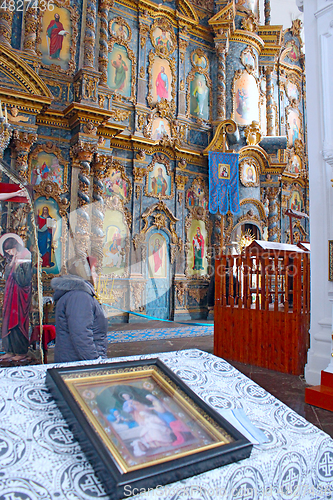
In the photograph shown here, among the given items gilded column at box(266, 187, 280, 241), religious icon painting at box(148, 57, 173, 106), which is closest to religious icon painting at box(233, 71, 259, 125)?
religious icon painting at box(148, 57, 173, 106)

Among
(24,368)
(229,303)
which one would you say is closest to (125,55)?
(229,303)

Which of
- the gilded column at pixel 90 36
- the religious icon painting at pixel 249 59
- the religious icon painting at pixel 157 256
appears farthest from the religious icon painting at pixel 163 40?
the religious icon painting at pixel 157 256

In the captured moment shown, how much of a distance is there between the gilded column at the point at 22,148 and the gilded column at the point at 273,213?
982 centimetres

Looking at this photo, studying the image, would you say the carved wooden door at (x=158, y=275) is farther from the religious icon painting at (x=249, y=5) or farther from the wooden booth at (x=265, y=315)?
the religious icon painting at (x=249, y=5)

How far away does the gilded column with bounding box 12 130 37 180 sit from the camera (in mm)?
9336

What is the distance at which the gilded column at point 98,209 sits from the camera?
10633mm

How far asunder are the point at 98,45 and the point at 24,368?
1190cm

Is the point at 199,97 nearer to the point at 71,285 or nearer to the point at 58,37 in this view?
the point at 58,37

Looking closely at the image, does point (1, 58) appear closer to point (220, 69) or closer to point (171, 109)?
point (171, 109)

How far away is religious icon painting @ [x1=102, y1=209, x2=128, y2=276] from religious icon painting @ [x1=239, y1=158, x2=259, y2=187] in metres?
5.33

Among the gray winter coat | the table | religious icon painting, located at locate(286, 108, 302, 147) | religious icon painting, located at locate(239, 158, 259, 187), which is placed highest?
religious icon painting, located at locate(286, 108, 302, 147)

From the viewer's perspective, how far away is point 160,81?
13.1 m

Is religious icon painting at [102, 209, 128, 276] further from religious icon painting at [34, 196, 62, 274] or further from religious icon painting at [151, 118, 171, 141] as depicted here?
religious icon painting at [151, 118, 171, 141]

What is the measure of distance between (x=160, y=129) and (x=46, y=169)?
454 cm
